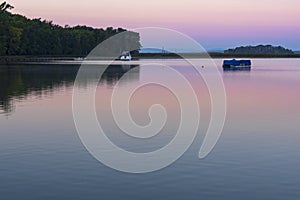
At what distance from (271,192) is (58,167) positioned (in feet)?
38.1

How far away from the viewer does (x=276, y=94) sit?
71.2m

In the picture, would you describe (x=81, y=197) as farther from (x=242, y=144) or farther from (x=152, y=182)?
(x=242, y=144)

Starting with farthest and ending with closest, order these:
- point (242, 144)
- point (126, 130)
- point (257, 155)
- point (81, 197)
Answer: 1. point (126, 130)
2. point (242, 144)
3. point (257, 155)
4. point (81, 197)

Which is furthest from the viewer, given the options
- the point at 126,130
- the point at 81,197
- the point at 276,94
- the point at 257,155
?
the point at 276,94

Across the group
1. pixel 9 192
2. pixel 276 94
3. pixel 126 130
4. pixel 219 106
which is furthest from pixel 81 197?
pixel 276 94

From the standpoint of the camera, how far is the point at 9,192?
70.9ft

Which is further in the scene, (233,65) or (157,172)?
(233,65)

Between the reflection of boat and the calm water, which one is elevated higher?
the reflection of boat

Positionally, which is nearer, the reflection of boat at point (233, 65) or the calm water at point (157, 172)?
the calm water at point (157, 172)

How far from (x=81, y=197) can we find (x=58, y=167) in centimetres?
559

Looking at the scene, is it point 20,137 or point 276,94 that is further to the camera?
point 276,94

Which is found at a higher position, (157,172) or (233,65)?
(233,65)

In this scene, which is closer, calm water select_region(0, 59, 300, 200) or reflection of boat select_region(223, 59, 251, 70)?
calm water select_region(0, 59, 300, 200)

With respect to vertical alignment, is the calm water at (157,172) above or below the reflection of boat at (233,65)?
below
